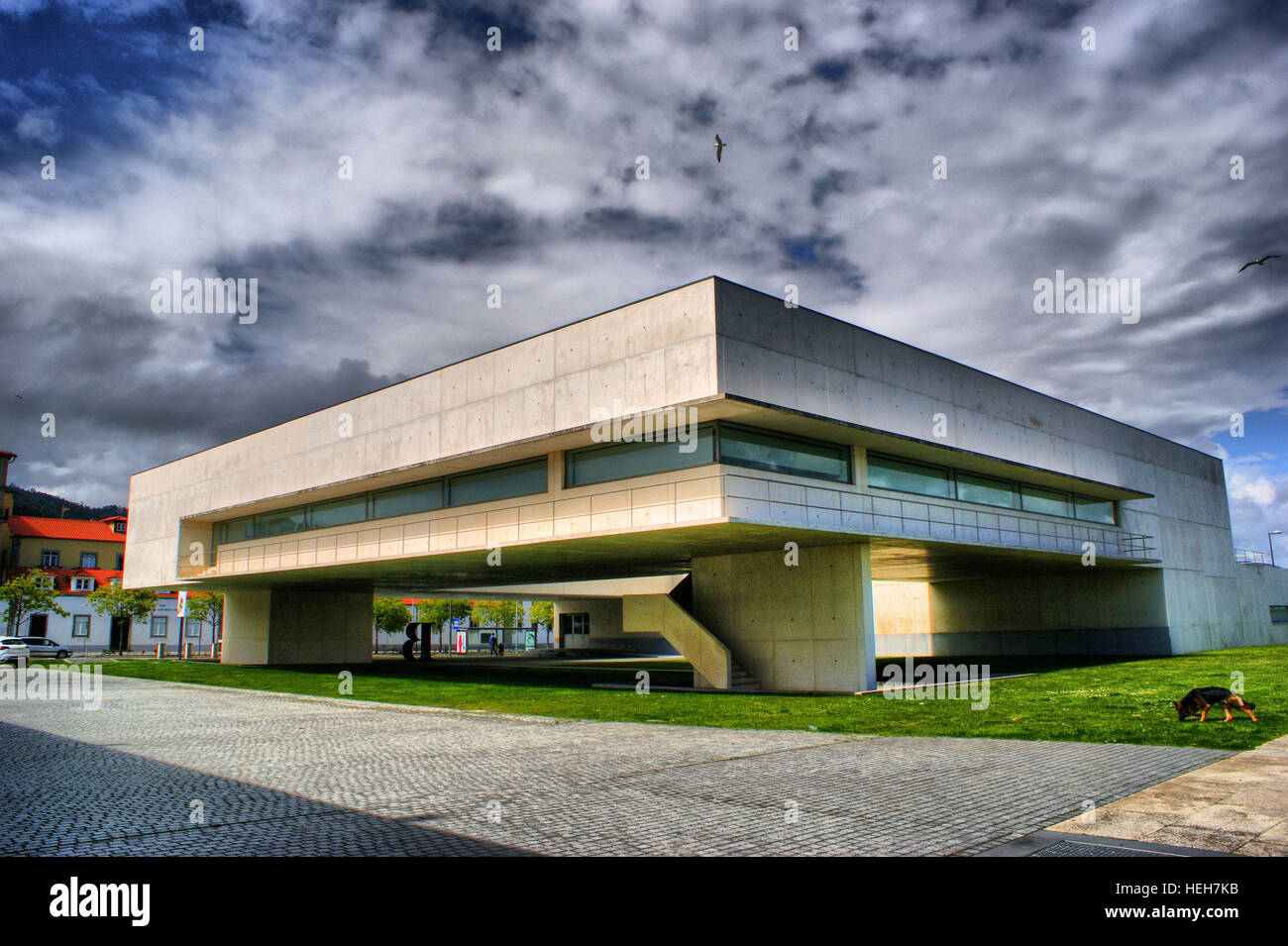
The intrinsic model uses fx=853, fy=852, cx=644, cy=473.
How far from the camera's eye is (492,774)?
29.8 feet

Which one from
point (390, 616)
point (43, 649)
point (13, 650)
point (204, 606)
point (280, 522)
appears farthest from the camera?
point (390, 616)

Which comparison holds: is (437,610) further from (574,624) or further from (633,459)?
(633,459)

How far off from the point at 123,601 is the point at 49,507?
86013 mm

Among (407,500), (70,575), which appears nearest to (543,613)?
(70,575)

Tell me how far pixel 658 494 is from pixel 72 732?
37.7ft

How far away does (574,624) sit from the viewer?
66312 millimetres

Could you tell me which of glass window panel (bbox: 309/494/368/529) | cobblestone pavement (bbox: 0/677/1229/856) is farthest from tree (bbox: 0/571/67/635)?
cobblestone pavement (bbox: 0/677/1229/856)

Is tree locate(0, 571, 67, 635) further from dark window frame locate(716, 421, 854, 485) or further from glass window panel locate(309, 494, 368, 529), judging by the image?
dark window frame locate(716, 421, 854, 485)

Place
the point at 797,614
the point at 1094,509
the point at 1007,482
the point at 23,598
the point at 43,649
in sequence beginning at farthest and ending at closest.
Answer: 1. the point at 23,598
2. the point at 43,649
3. the point at 1094,509
4. the point at 1007,482
5. the point at 797,614

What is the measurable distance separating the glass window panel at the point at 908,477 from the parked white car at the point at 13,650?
4013 centimetres

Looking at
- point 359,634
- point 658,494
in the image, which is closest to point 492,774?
point 658,494

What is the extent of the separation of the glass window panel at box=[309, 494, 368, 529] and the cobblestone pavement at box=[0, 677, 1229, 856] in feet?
48.8

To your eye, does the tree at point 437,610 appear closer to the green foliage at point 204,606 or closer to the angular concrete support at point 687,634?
the green foliage at point 204,606
